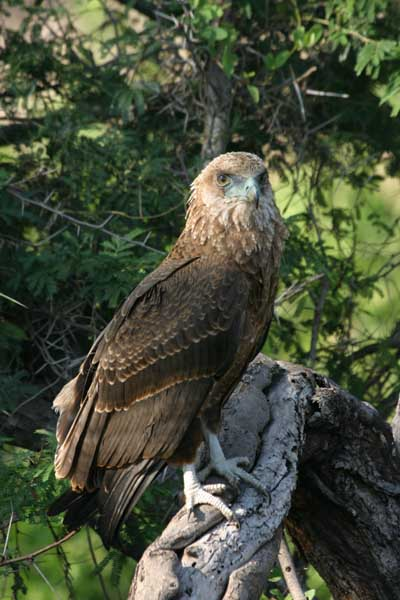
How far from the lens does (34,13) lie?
5.59 metres

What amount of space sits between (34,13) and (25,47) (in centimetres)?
19

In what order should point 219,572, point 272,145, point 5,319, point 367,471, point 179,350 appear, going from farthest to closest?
point 272,145 → point 5,319 → point 367,471 → point 179,350 → point 219,572

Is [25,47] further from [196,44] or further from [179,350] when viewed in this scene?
[179,350]

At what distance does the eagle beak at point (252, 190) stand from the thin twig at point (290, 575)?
137 centimetres

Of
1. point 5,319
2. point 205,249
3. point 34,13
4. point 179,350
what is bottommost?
point 5,319

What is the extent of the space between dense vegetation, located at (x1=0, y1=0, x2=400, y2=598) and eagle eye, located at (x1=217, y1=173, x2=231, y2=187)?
1039 mm

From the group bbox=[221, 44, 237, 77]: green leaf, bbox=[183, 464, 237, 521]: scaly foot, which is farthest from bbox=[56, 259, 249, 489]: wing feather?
bbox=[221, 44, 237, 77]: green leaf

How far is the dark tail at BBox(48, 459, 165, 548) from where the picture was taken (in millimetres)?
3557

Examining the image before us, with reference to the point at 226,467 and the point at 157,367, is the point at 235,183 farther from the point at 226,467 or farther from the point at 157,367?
the point at 226,467

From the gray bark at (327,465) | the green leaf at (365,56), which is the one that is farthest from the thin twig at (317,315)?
the gray bark at (327,465)

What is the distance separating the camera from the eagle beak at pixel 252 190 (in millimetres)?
3770

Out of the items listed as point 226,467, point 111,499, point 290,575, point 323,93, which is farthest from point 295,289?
point 111,499

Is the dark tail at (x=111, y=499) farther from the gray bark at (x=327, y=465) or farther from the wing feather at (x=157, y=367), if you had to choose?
the gray bark at (x=327, y=465)

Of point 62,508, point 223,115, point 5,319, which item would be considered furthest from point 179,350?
point 223,115
